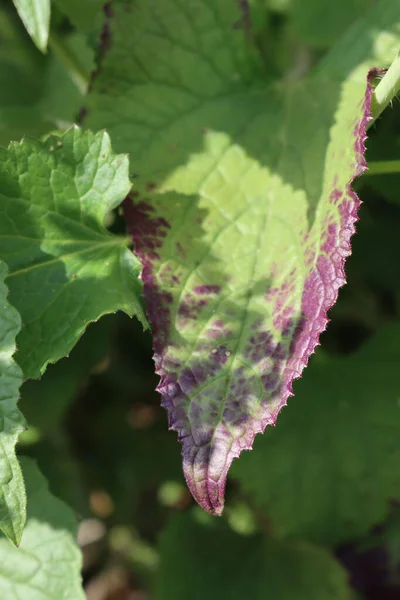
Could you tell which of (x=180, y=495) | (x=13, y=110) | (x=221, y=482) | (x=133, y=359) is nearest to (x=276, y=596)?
(x=180, y=495)

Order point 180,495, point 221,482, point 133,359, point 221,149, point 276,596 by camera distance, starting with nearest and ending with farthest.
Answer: point 221,482 → point 221,149 → point 276,596 → point 133,359 → point 180,495

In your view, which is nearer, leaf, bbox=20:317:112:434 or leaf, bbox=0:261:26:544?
leaf, bbox=0:261:26:544

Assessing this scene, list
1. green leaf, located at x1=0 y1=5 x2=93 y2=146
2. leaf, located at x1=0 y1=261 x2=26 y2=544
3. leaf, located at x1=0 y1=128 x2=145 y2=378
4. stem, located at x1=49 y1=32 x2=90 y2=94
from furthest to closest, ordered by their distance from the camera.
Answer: green leaf, located at x1=0 y1=5 x2=93 y2=146 → stem, located at x1=49 y1=32 x2=90 y2=94 → leaf, located at x1=0 y1=128 x2=145 y2=378 → leaf, located at x1=0 y1=261 x2=26 y2=544

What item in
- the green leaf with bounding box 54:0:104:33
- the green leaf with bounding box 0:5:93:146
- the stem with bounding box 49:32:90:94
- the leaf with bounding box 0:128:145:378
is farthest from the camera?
the green leaf with bounding box 0:5:93:146

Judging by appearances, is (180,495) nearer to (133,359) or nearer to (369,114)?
(133,359)

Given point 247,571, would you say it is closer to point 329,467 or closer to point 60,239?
point 329,467

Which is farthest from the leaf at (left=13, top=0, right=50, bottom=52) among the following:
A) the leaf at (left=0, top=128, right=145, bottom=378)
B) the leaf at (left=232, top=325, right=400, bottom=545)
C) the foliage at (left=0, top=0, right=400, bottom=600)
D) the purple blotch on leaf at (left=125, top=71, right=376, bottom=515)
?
the leaf at (left=232, top=325, right=400, bottom=545)

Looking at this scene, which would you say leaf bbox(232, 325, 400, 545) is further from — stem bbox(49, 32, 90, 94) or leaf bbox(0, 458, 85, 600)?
stem bbox(49, 32, 90, 94)
